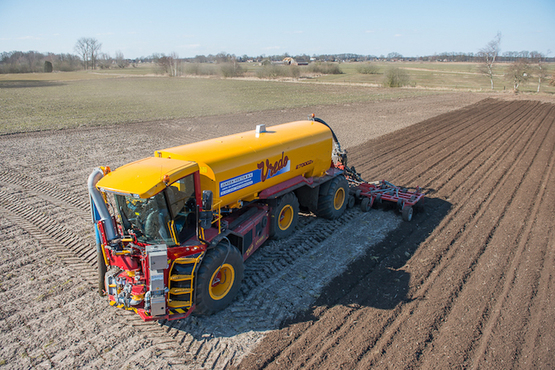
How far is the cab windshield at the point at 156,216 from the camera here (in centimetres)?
514

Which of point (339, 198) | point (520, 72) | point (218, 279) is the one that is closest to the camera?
point (218, 279)

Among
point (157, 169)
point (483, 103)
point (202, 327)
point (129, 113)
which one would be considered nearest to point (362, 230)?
point (202, 327)

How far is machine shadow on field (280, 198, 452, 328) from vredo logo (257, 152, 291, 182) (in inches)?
99.3

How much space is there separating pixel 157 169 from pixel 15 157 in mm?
13028

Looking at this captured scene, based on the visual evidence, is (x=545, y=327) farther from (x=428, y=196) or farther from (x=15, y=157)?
(x=15, y=157)

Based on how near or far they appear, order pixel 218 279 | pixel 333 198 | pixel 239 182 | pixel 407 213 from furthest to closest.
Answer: pixel 407 213, pixel 333 198, pixel 239 182, pixel 218 279

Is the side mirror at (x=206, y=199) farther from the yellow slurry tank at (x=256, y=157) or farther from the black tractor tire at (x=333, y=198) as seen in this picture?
the black tractor tire at (x=333, y=198)

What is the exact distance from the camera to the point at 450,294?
6.58m

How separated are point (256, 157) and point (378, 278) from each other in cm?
347

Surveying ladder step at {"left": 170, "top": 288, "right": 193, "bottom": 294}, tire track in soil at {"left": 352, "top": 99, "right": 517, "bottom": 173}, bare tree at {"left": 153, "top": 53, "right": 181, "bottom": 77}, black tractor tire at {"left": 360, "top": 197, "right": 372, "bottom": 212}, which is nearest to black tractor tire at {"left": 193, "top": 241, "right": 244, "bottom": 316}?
ladder step at {"left": 170, "top": 288, "right": 193, "bottom": 294}

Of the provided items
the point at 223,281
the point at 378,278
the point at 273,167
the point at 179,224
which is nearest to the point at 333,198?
the point at 273,167

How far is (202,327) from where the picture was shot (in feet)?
18.7

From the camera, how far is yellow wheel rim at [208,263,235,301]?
19.8 ft

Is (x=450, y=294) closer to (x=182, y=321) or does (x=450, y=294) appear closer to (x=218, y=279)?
(x=218, y=279)
